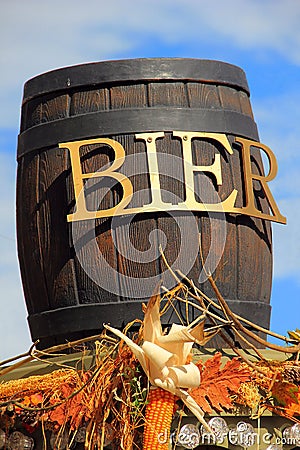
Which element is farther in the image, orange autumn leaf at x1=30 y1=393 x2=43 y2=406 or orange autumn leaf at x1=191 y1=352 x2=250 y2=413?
orange autumn leaf at x1=30 y1=393 x2=43 y2=406

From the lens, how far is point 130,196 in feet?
15.3

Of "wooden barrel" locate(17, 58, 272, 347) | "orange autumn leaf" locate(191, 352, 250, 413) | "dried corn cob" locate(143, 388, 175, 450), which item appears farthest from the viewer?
"wooden barrel" locate(17, 58, 272, 347)

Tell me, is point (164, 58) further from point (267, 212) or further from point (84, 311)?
point (84, 311)

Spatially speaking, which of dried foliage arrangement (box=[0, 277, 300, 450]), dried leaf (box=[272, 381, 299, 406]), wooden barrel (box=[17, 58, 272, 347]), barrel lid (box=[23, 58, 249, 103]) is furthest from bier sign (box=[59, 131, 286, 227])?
dried leaf (box=[272, 381, 299, 406])

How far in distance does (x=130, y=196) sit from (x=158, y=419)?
1.06 meters

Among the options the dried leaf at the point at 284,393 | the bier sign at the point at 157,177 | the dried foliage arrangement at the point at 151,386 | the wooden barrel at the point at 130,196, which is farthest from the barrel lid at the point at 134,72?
the dried leaf at the point at 284,393

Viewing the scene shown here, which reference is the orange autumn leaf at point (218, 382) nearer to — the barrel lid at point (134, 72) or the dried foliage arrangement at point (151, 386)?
the dried foliage arrangement at point (151, 386)

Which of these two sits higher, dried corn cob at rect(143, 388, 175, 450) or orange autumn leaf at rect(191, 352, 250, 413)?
orange autumn leaf at rect(191, 352, 250, 413)

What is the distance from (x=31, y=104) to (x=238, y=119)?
101 cm

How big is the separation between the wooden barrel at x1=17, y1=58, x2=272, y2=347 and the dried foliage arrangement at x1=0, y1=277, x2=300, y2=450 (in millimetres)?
293

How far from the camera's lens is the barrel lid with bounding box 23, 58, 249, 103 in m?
4.88

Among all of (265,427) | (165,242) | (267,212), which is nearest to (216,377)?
(265,427)

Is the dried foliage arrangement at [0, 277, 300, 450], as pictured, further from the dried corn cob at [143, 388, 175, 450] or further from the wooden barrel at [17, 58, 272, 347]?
the wooden barrel at [17, 58, 272, 347]

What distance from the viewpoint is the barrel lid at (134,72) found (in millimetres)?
4875
